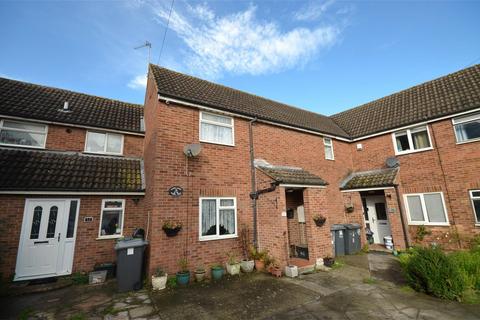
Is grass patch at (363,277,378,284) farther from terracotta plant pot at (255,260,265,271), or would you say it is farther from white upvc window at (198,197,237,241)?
white upvc window at (198,197,237,241)

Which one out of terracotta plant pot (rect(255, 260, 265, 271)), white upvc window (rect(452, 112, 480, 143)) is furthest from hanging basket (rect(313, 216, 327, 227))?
white upvc window (rect(452, 112, 480, 143))

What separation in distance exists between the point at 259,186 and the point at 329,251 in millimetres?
3608

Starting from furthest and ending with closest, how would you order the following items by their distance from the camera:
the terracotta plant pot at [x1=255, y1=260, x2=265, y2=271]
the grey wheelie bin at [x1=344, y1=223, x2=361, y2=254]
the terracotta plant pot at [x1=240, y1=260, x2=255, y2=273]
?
the grey wheelie bin at [x1=344, y1=223, x2=361, y2=254] → the terracotta plant pot at [x1=255, y1=260, x2=265, y2=271] → the terracotta plant pot at [x1=240, y1=260, x2=255, y2=273]

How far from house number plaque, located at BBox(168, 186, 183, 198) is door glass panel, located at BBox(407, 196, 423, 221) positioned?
34.5ft

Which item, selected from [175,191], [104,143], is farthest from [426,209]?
[104,143]

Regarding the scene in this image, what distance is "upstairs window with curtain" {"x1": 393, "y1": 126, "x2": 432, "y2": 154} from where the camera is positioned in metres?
10.8

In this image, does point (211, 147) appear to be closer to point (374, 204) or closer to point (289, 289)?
point (289, 289)

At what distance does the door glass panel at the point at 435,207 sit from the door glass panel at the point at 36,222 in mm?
15314

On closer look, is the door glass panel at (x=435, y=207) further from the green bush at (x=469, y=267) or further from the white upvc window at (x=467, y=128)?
the green bush at (x=469, y=267)

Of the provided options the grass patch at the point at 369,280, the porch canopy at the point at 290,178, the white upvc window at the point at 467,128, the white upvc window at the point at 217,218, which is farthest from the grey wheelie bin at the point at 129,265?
the white upvc window at the point at 467,128

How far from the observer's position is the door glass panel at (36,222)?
7403mm

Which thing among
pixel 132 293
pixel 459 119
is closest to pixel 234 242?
pixel 132 293

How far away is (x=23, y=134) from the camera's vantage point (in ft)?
29.0

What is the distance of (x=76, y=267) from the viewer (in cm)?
771
